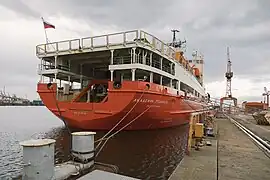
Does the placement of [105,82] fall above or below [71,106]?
above

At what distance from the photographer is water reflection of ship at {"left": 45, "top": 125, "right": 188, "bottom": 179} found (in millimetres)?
8211

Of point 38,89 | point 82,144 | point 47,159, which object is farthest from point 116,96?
point 47,159

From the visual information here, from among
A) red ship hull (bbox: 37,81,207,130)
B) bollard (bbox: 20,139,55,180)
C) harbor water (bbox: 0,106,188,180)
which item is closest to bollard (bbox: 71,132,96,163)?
bollard (bbox: 20,139,55,180)

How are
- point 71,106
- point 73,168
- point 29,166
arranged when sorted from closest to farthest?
point 29,166 < point 73,168 < point 71,106

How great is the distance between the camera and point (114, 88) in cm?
1359

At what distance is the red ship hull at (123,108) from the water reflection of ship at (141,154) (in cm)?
88

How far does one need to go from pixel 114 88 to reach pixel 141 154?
14.7ft

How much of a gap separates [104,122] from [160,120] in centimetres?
411

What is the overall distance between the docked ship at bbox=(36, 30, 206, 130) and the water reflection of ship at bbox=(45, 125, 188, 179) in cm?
110

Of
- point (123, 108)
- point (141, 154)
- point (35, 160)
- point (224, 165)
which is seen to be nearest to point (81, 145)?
point (35, 160)

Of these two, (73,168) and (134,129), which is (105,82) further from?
(73,168)

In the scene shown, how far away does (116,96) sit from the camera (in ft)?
44.3

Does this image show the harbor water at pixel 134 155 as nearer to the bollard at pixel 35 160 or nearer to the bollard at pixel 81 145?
the bollard at pixel 81 145

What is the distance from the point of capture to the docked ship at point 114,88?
45.0ft
